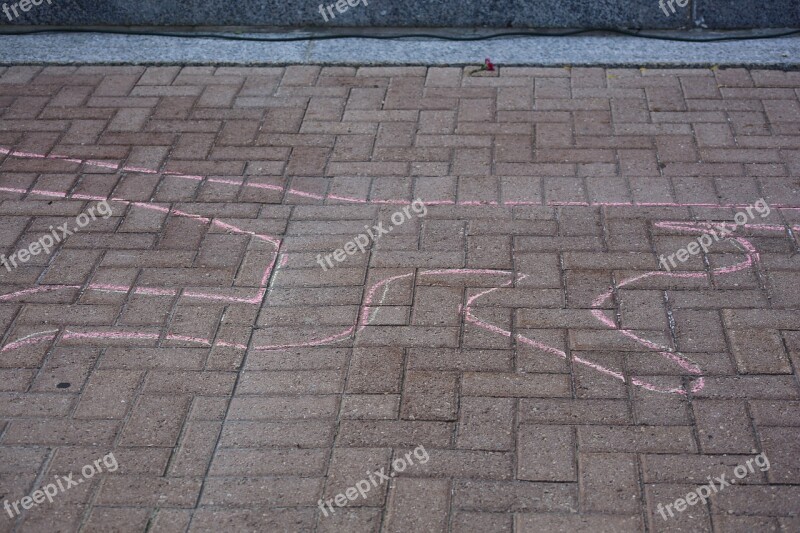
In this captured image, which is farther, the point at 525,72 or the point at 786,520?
the point at 525,72

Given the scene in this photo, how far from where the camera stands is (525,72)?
532cm

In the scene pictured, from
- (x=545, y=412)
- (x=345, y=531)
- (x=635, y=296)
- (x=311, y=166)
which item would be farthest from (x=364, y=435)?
(x=311, y=166)

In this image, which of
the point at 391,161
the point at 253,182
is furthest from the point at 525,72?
the point at 253,182

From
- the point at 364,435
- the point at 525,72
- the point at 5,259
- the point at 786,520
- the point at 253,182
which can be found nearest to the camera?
the point at 786,520

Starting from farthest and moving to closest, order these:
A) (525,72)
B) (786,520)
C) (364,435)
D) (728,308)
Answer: (525,72), (728,308), (364,435), (786,520)

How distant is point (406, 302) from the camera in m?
3.52

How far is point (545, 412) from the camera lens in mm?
3018

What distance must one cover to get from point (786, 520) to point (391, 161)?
101 inches

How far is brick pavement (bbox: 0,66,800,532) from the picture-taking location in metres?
2.78

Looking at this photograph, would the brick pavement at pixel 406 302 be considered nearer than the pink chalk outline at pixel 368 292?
Yes

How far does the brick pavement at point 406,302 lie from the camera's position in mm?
2781

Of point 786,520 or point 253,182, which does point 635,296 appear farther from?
point 253,182

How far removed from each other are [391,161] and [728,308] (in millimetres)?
1814

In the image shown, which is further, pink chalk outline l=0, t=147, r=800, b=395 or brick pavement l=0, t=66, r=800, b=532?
pink chalk outline l=0, t=147, r=800, b=395
